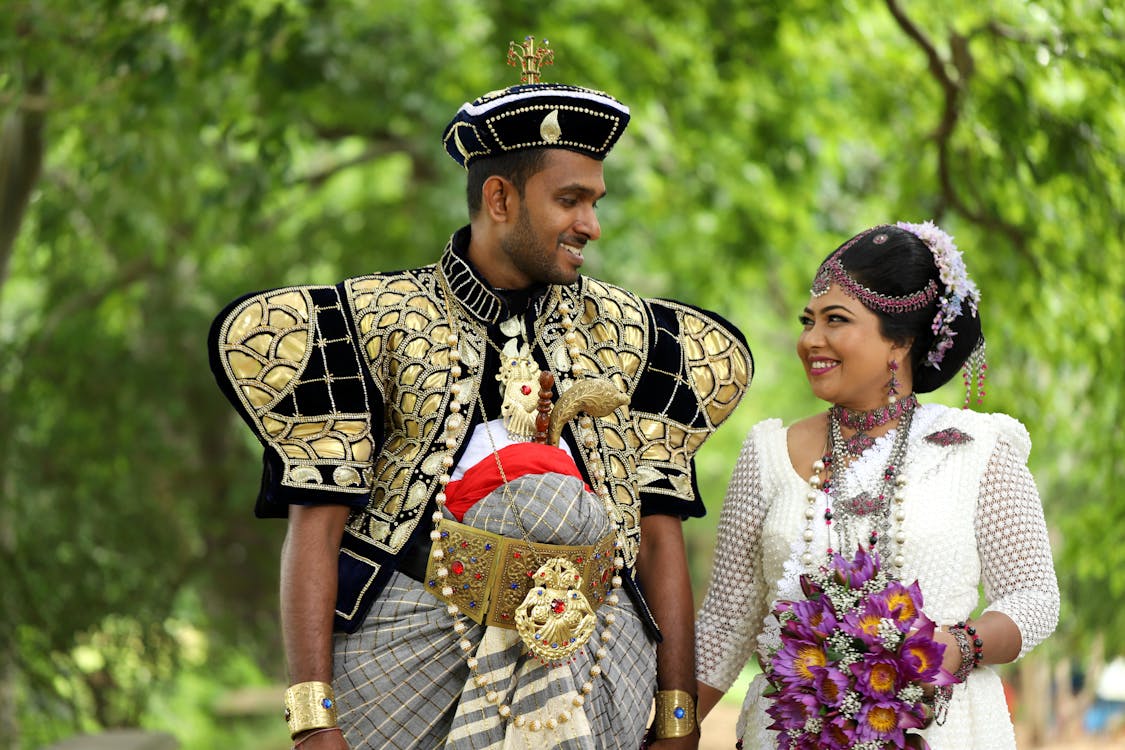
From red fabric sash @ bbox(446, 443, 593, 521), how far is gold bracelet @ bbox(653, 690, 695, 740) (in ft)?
2.06

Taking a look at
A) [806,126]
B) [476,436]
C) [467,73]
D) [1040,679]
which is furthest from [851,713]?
[1040,679]

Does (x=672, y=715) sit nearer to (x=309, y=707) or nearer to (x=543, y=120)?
(x=309, y=707)

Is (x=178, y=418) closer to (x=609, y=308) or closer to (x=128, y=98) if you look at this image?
(x=128, y=98)

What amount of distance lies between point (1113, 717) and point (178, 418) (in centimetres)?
815

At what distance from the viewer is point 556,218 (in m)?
3.24

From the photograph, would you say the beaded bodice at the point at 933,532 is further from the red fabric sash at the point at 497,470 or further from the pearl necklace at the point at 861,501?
the red fabric sash at the point at 497,470

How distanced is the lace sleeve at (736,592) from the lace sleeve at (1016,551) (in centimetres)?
54

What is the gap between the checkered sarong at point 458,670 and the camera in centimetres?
311

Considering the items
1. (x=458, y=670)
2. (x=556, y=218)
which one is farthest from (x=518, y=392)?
(x=458, y=670)

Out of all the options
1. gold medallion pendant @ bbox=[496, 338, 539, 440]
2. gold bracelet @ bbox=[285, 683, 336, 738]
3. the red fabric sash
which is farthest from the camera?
gold medallion pendant @ bbox=[496, 338, 539, 440]

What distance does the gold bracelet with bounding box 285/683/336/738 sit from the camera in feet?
9.96

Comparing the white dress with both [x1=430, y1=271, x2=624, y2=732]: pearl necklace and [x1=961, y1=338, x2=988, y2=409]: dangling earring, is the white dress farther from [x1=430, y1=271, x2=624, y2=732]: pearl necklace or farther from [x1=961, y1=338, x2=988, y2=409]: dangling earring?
[x1=430, y1=271, x2=624, y2=732]: pearl necklace

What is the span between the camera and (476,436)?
3301mm

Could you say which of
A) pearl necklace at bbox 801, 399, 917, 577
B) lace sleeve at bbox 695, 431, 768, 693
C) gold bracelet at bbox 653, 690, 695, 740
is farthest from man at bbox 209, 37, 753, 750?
pearl necklace at bbox 801, 399, 917, 577
